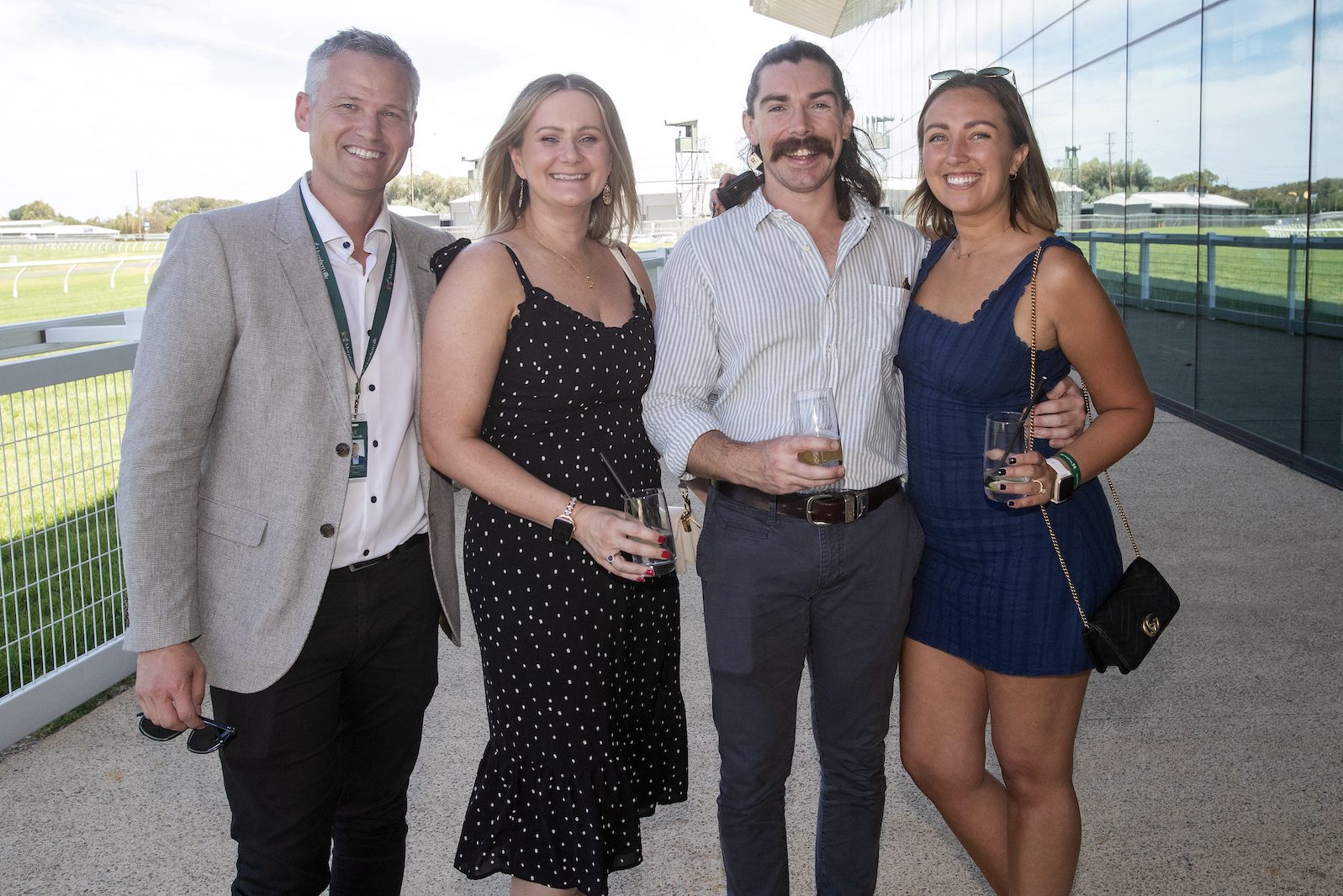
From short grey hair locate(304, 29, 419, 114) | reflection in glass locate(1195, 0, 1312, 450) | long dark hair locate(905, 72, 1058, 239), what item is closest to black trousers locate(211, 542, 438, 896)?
short grey hair locate(304, 29, 419, 114)

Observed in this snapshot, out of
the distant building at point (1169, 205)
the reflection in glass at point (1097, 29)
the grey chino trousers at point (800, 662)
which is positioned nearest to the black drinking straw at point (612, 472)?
the grey chino trousers at point (800, 662)

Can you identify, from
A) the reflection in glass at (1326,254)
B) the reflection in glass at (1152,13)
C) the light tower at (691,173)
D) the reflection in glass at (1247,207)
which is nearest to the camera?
the reflection in glass at (1326,254)

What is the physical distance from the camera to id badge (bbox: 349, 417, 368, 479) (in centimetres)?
208

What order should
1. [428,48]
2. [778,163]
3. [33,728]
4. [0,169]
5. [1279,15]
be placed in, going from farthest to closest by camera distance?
1. [0,169]
2. [428,48]
3. [1279,15]
4. [33,728]
5. [778,163]

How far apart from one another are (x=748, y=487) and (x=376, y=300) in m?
0.90

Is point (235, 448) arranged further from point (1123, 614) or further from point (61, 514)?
point (61, 514)

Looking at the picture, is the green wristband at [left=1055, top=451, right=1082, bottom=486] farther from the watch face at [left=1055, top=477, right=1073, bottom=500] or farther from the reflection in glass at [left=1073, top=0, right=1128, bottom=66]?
the reflection in glass at [left=1073, top=0, right=1128, bottom=66]

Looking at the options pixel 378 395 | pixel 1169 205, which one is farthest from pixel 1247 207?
pixel 378 395

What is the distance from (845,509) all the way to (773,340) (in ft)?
1.37

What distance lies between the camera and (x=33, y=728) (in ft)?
13.0

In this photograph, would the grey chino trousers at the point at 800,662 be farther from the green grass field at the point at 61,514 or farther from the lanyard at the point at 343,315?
the green grass field at the point at 61,514

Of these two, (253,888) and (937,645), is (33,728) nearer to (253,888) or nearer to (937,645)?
(253,888)

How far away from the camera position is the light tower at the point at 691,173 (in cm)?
2304

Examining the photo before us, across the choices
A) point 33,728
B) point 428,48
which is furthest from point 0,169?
point 33,728
